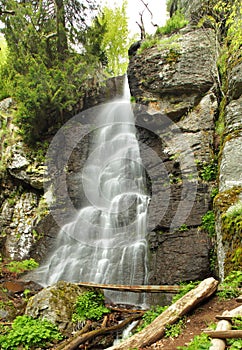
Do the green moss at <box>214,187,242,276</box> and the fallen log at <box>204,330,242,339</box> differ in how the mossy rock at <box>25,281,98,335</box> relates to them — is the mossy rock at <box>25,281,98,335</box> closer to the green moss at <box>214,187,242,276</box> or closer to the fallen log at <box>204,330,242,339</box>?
the green moss at <box>214,187,242,276</box>

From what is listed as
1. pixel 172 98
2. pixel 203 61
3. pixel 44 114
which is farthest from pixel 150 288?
pixel 44 114

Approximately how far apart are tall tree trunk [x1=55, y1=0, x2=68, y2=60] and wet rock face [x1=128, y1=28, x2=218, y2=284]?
3.62 meters

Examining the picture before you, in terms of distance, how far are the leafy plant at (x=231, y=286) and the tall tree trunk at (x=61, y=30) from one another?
12.7m

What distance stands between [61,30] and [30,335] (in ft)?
42.9

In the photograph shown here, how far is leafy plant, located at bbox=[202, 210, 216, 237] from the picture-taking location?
25.0 ft

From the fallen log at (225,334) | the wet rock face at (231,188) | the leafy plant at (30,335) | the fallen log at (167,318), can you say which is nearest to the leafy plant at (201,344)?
the fallen log at (225,334)

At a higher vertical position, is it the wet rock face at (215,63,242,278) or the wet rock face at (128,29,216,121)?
the wet rock face at (128,29,216,121)

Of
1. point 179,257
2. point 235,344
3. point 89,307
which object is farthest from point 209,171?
point 235,344

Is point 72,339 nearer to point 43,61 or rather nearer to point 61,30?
point 43,61

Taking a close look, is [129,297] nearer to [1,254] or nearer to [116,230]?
[116,230]

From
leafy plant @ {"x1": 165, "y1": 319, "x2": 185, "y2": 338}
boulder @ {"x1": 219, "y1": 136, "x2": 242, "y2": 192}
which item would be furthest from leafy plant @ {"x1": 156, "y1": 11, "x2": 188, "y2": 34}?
leafy plant @ {"x1": 165, "y1": 319, "x2": 185, "y2": 338}

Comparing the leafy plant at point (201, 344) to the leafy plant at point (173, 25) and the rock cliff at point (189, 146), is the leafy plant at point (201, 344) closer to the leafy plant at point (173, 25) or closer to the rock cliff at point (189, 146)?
the rock cliff at point (189, 146)

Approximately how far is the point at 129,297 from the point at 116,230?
271cm

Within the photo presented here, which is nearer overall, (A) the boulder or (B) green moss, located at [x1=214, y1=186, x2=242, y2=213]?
(B) green moss, located at [x1=214, y1=186, x2=242, y2=213]
